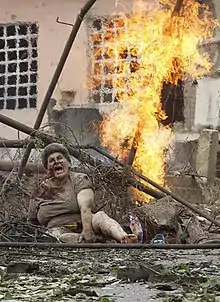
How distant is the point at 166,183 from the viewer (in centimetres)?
1365

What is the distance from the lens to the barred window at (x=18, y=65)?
15336mm

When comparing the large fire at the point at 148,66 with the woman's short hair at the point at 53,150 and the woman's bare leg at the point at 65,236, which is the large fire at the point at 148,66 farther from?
the woman's bare leg at the point at 65,236

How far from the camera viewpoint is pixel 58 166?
8273 millimetres

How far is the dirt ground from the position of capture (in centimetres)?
433

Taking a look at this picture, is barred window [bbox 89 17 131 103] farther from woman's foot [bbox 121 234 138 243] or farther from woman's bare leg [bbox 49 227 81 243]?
woman's foot [bbox 121 234 138 243]

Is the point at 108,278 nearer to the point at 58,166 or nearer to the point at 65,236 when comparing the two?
the point at 65,236

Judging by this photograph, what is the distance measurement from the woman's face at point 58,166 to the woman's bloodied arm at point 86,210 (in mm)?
284

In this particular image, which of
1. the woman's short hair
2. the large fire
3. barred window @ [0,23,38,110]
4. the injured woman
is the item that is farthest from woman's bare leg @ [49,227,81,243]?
barred window @ [0,23,38,110]

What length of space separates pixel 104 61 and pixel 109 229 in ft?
24.9

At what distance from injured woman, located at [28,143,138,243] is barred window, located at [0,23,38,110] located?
705 centimetres

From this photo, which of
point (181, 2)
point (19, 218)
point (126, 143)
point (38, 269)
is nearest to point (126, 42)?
point (126, 143)

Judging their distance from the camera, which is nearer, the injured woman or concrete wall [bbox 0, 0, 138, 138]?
the injured woman

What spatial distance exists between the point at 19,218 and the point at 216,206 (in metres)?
4.31

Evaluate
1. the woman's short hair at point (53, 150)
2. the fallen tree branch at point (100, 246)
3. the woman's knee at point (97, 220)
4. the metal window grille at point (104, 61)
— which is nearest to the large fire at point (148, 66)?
the metal window grille at point (104, 61)
